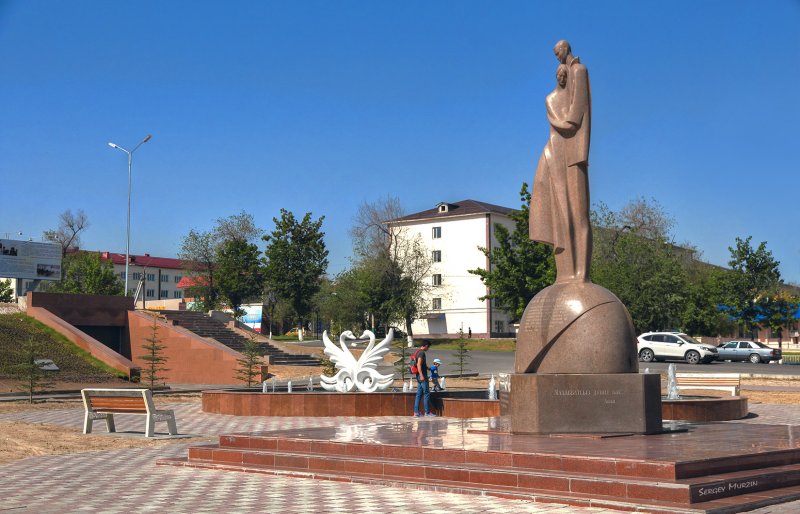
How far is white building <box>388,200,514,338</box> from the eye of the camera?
71812 millimetres

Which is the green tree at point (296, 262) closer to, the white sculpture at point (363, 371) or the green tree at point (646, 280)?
the green tree at point (646, 280)

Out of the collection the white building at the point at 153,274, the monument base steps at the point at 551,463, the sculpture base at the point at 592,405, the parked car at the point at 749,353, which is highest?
the white building at the point at 153,274

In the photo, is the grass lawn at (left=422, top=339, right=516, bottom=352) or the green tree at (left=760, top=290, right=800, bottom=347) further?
the green tree at (left=760, top=290, right=800, bottom=347)

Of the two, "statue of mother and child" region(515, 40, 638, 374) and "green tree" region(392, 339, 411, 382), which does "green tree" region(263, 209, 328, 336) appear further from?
"statue of mother and child" region(515, 40, 638, 374)

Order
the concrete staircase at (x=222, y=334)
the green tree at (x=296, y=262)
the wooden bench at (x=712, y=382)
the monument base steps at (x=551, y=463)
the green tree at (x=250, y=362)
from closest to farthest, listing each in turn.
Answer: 1. the monument base steps at (x=551, y=463)
2. the wooden bench at (x=712, y=382)
3. the green tree at (x=250, y=362)
4. the concrete staircase at (x=222, y=334)
5. the green tree at (x=296, y=262)

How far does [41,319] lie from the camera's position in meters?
36.6

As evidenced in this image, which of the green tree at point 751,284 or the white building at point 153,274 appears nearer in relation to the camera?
the green tree at point 751,284

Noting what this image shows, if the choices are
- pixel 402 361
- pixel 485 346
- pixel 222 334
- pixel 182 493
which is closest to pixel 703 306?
pixel 485 346

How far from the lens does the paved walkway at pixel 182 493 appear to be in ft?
27.4

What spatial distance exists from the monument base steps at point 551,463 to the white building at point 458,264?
194ft

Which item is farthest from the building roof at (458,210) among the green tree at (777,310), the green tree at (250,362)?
the green tree at (250,362)

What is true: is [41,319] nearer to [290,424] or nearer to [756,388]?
[290,424]

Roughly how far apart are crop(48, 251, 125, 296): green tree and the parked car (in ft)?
156

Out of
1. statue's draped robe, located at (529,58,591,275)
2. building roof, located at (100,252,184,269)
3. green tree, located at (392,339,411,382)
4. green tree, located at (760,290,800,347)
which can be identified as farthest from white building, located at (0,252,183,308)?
statue's draped robe, located at (529,58,591,275)
